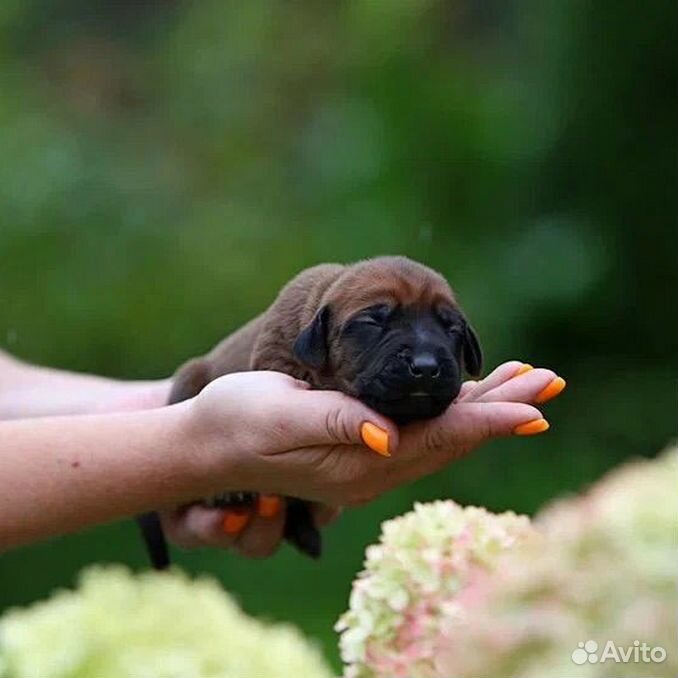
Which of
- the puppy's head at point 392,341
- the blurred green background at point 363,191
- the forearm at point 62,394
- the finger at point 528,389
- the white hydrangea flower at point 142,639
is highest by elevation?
the white hydrangea flower at point 142,639

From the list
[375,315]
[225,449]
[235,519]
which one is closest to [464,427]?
[375,315]

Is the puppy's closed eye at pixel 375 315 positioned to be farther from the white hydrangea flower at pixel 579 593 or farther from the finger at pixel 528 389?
the white hydrangea flower at pixel 579 593

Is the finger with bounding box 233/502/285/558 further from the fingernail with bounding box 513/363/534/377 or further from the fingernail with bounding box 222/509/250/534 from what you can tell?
the fingernail with bounding box 513/363/534/377

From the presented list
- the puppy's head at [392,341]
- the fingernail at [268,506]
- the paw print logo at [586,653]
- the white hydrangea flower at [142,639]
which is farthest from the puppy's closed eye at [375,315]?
the paw print logo at [586,653]

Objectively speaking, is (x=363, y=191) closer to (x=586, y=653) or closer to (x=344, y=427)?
(x=344, y=427)

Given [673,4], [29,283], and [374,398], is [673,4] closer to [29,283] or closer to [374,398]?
[29,283]

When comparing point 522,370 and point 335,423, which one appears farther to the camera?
point 522,370
